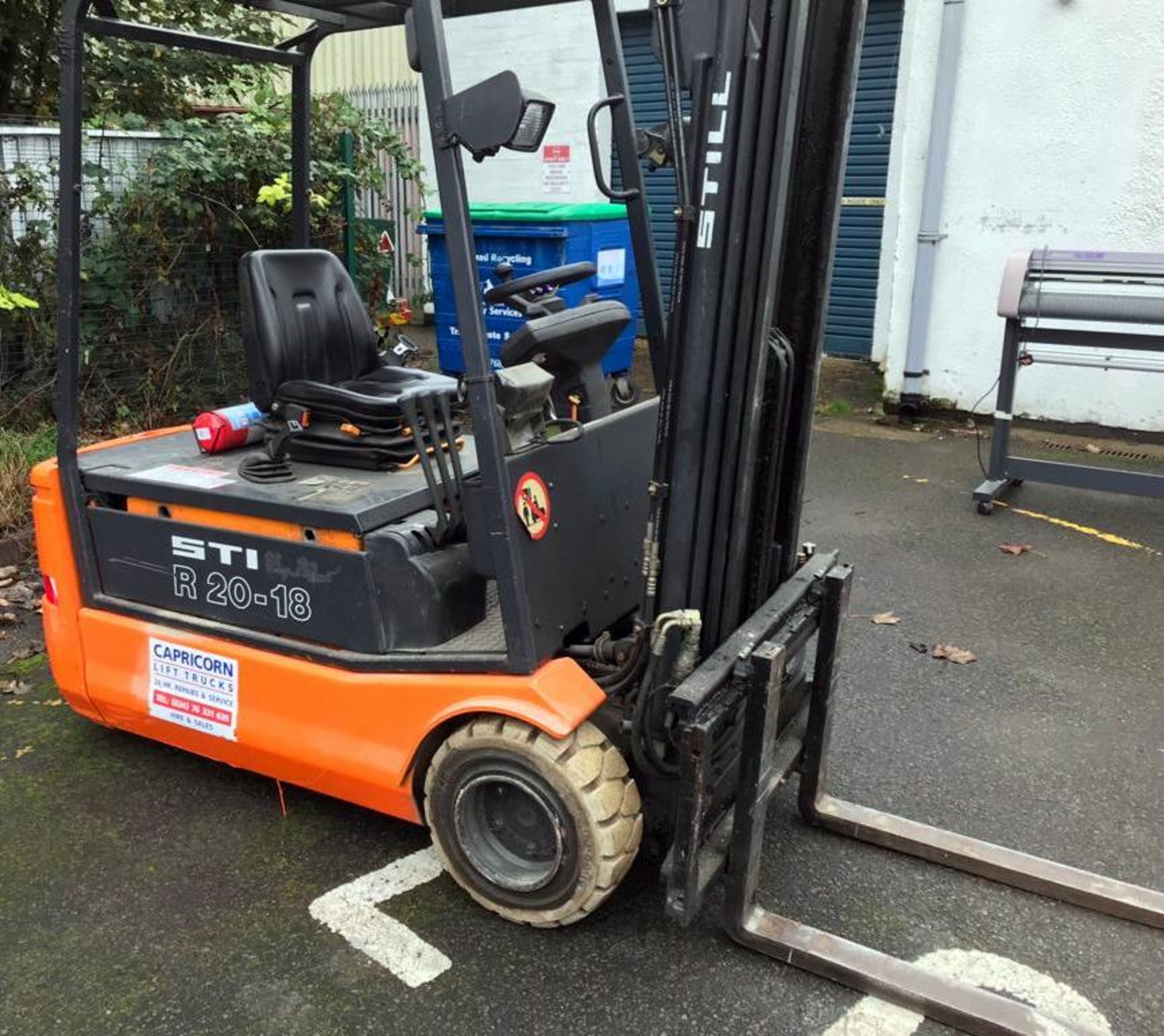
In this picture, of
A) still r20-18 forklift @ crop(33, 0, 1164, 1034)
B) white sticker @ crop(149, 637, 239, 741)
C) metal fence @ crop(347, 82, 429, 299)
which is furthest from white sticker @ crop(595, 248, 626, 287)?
white sticker @ crop(149, 637, 239, 741)

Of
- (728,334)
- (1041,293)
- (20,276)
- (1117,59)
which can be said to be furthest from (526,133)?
(1117,59)

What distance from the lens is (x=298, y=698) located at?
3035 millimetres

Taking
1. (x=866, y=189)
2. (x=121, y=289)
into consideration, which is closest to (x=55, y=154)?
(x=121, y=289)

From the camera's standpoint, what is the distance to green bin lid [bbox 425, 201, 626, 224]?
8.64m

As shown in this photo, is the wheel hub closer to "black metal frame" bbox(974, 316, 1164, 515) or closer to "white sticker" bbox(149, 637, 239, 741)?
"white sticker" bbox(149, 637, 239, 741)

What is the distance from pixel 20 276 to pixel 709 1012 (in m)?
6.24

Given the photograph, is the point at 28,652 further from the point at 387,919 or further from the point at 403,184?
the point at 403,184

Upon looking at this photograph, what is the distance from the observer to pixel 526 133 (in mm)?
2340

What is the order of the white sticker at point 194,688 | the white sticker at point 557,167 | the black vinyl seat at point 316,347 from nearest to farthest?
the white sticker at point 194,688 < the black vinyl seat at point 316,347 < the white sticker at point 557,167

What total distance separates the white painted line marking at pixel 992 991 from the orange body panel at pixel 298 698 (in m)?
1.01

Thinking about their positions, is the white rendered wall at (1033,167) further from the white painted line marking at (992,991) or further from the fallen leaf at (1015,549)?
the white painted line marking at (992,991)

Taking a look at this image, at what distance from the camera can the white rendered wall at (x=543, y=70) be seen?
1069 centimetres

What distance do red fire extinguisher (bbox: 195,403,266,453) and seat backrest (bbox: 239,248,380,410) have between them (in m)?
0.08

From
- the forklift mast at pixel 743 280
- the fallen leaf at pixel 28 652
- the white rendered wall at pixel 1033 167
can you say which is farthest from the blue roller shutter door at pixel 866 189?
the fallen leaf at pixel 28 652
